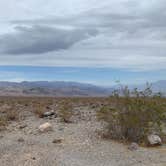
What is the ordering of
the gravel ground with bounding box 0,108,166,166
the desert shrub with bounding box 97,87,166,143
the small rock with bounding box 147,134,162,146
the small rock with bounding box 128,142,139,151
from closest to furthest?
the gravel ground with bounding box 0,108,166,166 → the small rock with bounding box 128,142,139,151 → the small rock with bounding box 147,134,162,146 → the desert shrub with bounding box 97,87,166,143

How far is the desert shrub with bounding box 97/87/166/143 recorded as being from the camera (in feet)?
48.3

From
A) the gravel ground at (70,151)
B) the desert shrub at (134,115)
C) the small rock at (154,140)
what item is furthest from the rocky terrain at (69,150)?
the desert shrub at (134,115)

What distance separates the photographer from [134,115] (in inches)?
584

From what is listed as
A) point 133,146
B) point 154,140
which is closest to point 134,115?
point 154,140

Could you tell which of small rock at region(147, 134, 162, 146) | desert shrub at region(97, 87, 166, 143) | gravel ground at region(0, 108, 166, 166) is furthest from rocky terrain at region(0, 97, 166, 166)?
desert shrub at region(97, 87, 166, 143)

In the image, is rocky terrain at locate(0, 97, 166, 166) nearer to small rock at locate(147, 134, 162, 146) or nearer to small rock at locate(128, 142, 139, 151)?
small rock at locate(128, 142, 139, 151)

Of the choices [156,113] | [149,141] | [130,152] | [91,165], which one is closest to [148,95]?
[156,113]

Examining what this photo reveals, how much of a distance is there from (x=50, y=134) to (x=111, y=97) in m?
2.63

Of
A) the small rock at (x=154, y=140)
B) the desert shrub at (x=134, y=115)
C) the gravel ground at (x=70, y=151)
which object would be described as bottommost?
the gravel ground at (x=70, y=151)

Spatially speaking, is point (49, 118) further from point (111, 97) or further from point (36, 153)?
point (36, 153)

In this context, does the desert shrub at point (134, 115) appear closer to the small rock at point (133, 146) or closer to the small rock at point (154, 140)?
the small rock at point (154, 140)

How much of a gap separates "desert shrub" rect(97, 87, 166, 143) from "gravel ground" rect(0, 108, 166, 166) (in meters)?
0.85

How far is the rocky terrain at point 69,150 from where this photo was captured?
36.4ft

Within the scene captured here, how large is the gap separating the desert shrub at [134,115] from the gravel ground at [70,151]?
33.6 inches
